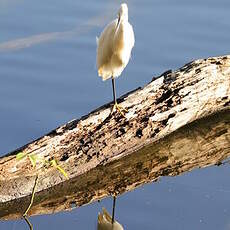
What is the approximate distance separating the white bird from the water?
32mm

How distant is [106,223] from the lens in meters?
4.32

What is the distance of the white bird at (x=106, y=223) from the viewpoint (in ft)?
14.0

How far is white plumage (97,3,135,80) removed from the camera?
473cm

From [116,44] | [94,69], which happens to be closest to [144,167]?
[116,44]

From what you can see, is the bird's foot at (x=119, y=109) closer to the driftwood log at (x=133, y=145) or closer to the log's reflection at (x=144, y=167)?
the driftwood log at (x=133, y=145)

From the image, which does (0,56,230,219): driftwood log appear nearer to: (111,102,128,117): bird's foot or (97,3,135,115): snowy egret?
(111,102,128,117): bird's foot

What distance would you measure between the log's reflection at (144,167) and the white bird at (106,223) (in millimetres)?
21

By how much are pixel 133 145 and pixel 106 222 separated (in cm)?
51

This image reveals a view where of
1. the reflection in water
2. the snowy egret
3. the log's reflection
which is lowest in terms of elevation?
the log's reflection

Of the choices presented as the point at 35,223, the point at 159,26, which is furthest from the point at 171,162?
the point at 159,26

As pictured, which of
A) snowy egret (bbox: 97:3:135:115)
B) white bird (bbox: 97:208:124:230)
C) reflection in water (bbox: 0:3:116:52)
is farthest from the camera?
reflection in water (bbox: 0:3:116:52)

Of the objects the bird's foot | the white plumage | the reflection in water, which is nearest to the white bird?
the bird's foot

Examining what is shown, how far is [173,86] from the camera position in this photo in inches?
187

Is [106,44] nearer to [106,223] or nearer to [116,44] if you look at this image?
[116,44]
